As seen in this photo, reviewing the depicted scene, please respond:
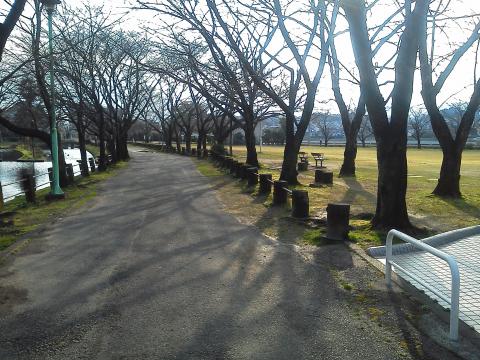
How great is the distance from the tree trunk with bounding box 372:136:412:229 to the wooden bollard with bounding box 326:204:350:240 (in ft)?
3.55

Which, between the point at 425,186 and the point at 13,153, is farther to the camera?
the point at 13,153

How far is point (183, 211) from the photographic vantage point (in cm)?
1116

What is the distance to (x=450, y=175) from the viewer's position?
1326 cm

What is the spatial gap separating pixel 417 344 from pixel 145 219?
711 cm

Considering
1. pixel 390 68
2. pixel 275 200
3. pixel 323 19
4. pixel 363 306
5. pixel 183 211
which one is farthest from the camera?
pixel 390 68

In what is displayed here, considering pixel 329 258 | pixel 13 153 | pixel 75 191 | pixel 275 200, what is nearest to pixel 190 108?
pixel 13 153

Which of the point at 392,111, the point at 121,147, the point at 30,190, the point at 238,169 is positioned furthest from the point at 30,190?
the point at 121,147

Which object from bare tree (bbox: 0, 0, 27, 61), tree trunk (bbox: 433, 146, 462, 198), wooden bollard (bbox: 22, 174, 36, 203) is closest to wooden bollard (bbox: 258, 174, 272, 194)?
tree trunk (bbox: 433, 146, 462, 198)

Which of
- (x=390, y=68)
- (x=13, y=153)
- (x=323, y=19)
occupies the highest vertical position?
(x=323, y=19)

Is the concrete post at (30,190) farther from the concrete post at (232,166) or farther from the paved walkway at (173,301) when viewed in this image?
the concrete post at (232,166)

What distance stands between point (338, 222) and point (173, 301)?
12.2 feet

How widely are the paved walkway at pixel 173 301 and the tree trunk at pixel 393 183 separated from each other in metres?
2.20

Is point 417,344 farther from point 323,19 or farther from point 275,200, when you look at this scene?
point 323,19

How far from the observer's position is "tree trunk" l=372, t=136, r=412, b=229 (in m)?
8.32
